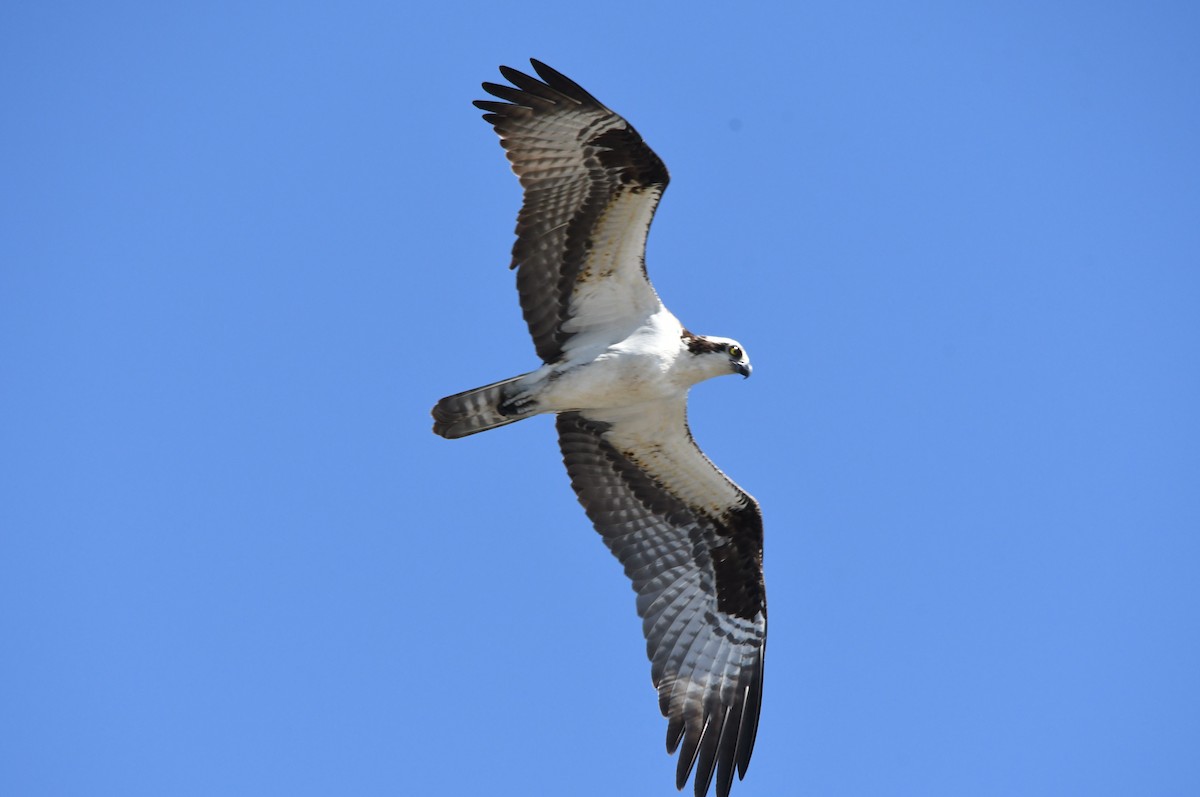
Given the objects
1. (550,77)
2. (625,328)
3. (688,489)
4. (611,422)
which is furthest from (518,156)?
(688,489)

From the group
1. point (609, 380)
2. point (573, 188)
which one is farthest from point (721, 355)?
point (573, 188)

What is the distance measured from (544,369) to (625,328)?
75 cm

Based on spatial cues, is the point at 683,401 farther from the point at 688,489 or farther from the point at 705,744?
the point at 705,744

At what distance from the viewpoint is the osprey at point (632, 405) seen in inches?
399

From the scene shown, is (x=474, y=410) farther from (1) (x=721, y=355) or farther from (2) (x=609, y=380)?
(1) (x=721, y=355)

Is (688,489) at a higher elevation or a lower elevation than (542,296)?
lower

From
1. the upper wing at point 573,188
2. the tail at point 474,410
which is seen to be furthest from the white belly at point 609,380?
the upper wing at point 573,188

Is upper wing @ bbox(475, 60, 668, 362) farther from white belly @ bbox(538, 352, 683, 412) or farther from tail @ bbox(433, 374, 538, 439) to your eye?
tail @ bbox(433, 374, 538, 439)

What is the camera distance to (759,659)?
36.9 ft

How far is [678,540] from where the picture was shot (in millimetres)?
11531

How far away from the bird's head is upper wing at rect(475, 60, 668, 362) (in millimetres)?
641

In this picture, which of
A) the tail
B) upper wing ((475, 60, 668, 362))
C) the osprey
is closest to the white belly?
the osprey

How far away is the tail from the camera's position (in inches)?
409

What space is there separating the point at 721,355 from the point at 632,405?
0.92 m
